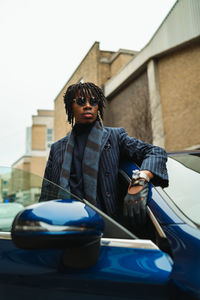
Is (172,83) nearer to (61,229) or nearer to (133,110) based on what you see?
(133,110)

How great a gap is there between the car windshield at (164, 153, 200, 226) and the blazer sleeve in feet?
0.22

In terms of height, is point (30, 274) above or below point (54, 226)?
below

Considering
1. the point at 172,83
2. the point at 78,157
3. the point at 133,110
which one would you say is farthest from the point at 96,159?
the point at 133,110

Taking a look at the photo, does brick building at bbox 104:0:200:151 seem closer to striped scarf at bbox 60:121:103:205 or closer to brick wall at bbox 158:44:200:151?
brick wall at bbox 158:44:200:151

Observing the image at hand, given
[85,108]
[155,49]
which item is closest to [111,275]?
[85,108]

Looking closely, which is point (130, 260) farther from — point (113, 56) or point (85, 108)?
point (113, 56)

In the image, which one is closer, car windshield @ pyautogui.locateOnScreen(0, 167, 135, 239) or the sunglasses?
car windshield @ pyautogui.locateOnScreen(0, 167, 135, 239)

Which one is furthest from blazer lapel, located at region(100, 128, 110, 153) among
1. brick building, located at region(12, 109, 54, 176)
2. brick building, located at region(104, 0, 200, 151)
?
brick building, located at region(12, 109, 54, 176)

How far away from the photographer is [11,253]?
1.00 m

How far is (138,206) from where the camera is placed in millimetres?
1222

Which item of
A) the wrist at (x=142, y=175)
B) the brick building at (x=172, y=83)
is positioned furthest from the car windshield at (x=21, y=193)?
the brick building at (x=172, y=83)

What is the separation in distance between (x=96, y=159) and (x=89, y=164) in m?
0.05

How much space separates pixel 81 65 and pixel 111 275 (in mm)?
21911

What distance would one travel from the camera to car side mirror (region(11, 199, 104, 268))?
2.60 ft
